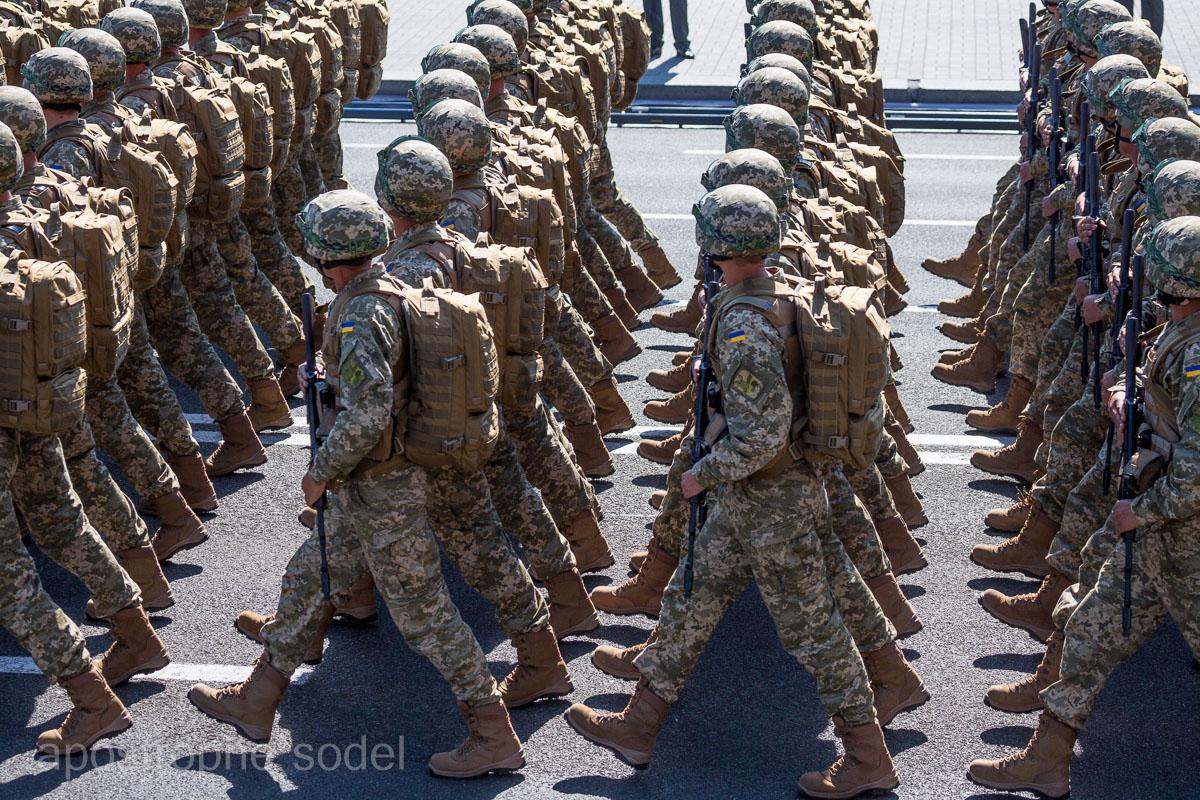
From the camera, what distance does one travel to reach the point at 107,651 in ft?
24.1

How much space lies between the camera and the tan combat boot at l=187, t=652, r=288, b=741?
6.79 metres

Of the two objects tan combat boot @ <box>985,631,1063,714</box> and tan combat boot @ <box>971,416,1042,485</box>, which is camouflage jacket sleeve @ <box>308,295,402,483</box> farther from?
tan combat boot @ <box>971,416,1042,485</box>

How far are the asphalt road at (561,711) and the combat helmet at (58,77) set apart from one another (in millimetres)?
2105

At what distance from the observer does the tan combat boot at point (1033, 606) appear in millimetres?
7707

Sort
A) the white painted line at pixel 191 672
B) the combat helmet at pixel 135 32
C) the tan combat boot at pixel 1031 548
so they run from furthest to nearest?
1. the combat helmet at pixel 135 32
2. the tan combat boot at pixel 1031 548
3. the white painted line at pixel 191 672

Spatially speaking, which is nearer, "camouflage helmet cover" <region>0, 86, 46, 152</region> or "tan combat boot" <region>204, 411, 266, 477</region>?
"camouflage helmet cover" <region>0, 86, 46, 152</region>

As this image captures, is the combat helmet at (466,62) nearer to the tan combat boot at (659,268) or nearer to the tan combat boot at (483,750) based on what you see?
the tan combat boot at (659,268)

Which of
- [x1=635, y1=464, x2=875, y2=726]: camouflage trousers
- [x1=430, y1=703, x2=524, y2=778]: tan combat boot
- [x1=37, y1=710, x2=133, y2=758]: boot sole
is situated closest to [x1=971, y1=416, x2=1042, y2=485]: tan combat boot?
[x1=635, y1=464, x2=875, y2=726]: camouflage trousers

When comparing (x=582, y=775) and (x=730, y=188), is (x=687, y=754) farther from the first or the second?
(x=730, y=188)

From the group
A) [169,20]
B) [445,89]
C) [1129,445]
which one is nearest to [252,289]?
[169,20]

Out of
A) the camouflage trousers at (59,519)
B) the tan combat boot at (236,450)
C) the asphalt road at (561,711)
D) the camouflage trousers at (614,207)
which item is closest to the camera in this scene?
the asphalt road at (561,711)

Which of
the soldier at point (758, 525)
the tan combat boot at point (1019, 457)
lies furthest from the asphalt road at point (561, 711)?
the tan combat boot at point (1019, 457)

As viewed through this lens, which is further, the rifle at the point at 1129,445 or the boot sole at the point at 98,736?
the boot sole at the point at 98,736

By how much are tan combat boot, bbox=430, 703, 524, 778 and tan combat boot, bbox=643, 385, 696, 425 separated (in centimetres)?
356
